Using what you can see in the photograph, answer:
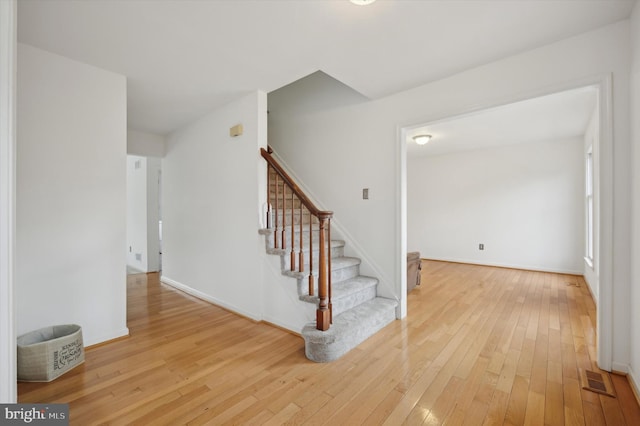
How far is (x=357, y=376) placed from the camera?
78.2 inches

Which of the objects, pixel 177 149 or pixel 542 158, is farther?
pixel 542 158

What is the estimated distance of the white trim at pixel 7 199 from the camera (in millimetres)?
1120

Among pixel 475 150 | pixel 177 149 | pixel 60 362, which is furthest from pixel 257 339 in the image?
pixel 475 150

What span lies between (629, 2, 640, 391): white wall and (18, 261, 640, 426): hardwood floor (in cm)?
27

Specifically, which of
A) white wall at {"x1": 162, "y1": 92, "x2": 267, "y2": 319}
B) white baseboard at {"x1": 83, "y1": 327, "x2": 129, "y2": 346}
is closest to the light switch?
white wall at {"x1": 162, "y1": 92, "x2": 267, "y2": 319}

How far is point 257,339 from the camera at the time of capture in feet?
8.55

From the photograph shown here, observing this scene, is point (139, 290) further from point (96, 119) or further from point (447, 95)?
point (447, 95)

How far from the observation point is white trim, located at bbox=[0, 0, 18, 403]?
112 cm

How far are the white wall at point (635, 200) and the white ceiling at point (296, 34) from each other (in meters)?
0.26

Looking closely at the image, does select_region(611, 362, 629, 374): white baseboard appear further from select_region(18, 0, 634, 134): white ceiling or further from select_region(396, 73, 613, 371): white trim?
select_region(18, 0, 634, 134): white ceiling

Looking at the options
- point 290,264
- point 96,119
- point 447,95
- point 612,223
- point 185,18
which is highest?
point 185,18

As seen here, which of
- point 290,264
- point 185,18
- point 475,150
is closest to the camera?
point 185,18

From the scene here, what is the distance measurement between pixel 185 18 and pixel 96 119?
1376 mm
